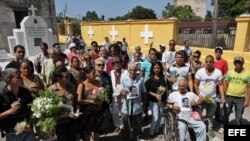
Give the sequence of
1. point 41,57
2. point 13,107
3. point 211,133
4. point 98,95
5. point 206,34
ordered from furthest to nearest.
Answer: point 206,34
point 41,57
point 211,133
point 98,95
point 13,107

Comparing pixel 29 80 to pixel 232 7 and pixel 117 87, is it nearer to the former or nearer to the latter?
pixel 117 87

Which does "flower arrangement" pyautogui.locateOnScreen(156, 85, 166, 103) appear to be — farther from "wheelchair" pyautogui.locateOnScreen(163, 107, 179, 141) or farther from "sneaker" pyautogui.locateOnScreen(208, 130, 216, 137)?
"sneaker" pyautogui.locateOnScreen(208, 130, 216, 137)

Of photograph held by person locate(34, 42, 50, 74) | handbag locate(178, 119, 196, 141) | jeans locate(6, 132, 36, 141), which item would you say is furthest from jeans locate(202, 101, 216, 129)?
photograph held by person locate(34, 42, 50, 74)

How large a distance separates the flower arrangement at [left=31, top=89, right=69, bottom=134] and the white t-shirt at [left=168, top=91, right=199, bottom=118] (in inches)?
74.5

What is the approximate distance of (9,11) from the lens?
14.9 meters

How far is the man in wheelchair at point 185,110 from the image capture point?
381cm

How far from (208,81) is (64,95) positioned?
2.67 meters

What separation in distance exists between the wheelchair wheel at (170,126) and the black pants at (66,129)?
160 centimetres

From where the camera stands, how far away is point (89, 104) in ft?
12.3

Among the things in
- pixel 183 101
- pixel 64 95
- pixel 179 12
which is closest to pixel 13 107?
pixel 64 95

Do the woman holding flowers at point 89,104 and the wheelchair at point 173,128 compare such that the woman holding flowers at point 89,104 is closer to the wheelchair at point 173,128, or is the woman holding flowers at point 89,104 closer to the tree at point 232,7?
the wheelchair at point 173,128

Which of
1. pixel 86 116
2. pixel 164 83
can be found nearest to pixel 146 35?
pixel 164 83

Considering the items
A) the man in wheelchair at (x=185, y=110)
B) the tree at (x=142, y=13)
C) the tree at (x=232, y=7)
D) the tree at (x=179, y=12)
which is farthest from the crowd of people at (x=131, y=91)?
the tree at (x=179, y=12)

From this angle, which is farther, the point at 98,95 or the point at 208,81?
the point at 208,81
